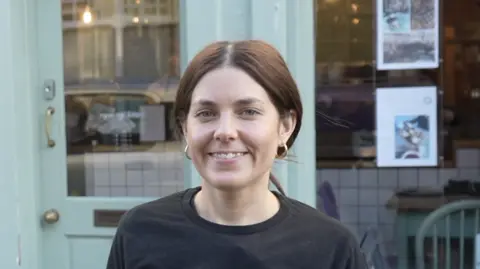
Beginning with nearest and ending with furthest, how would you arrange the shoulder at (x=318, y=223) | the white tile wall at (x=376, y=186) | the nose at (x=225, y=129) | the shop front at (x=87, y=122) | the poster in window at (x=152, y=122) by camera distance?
the nose at (x=225, y=129), the shoulder at (x=318, y=223), the shop front at (x=87, y=122), the poster in window at (x=152, y=122), the white tile wall at (x=376, y=186)

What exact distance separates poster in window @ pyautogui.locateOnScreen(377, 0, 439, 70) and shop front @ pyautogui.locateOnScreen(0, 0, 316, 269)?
48 centimetres

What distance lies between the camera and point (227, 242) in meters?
1.43

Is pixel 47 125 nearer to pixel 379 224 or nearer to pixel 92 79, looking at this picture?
pixel 92 79

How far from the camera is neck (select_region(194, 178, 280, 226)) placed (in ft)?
4.82

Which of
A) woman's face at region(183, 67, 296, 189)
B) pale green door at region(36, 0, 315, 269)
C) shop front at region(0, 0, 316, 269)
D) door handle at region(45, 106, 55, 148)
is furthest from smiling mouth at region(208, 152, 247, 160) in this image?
door handle at region(45, 106, 55, 148)

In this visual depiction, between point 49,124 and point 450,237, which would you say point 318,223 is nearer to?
point 49,124

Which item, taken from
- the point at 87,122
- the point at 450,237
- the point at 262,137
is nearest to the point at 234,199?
the point at 262,137

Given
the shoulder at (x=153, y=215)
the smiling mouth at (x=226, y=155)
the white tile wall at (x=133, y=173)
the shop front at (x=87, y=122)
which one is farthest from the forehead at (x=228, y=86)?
the white tile wall at (x=133, y=173)

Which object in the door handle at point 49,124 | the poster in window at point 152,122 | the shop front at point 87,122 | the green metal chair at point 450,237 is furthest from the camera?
the green metal chair at point 450,237

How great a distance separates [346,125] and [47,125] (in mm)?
1618

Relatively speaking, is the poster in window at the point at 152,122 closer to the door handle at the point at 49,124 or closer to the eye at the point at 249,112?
the door handle at the point at 49,124

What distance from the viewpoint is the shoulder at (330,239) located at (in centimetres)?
146

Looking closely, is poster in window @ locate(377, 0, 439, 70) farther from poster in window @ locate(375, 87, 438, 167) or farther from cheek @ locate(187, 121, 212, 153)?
cheek @ locate(187, 121, 212, 153)

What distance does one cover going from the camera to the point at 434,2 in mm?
3555
